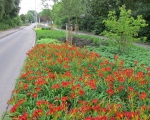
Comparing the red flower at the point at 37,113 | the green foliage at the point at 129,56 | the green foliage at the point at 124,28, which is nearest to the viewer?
the red flower at the point at 37,113

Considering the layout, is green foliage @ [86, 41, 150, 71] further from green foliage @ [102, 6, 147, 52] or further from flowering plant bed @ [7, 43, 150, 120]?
flowering plant bed @ [7, 43, 150, 120]

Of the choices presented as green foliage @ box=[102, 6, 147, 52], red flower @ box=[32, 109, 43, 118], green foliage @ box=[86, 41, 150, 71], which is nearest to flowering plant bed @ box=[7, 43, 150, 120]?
red flower @ box=[32, 109, 43, 118]

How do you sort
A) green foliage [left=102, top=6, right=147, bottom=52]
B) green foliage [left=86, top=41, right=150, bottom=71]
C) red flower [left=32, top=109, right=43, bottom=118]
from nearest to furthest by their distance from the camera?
red flower [left=32, top=109, right=43, bottom=118], green foliage [left=86, top=41, right=150, bottom=71], green foliage [left=102, top=6, right=147, bottom=52]

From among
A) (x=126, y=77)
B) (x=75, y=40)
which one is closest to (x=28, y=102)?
(x=126, y=77)

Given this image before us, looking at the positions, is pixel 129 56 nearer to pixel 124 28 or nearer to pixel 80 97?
pixel 124 28

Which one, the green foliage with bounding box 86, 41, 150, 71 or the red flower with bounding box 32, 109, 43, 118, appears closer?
the red flower with bounding box 32, 109, 43, 118

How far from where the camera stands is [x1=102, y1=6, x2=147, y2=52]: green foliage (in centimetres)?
994

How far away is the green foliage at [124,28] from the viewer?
9937 mm

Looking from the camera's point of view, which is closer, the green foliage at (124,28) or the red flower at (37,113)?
the red flower at (37,113)

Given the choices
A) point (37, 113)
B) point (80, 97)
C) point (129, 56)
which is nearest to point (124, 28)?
point (129, 56)

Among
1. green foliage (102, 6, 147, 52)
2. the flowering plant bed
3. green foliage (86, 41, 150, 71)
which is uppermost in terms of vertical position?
green foliage (102, 6, 147, 52)

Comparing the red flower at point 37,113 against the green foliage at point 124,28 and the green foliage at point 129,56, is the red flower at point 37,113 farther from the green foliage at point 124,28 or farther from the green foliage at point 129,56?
the green foliage at point 124,28

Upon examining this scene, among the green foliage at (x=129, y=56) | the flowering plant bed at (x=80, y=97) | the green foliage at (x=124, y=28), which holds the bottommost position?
the green foliage at (x=129, y=56)

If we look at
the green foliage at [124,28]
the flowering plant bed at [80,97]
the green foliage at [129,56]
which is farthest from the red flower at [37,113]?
the green foliage at [124,28]
